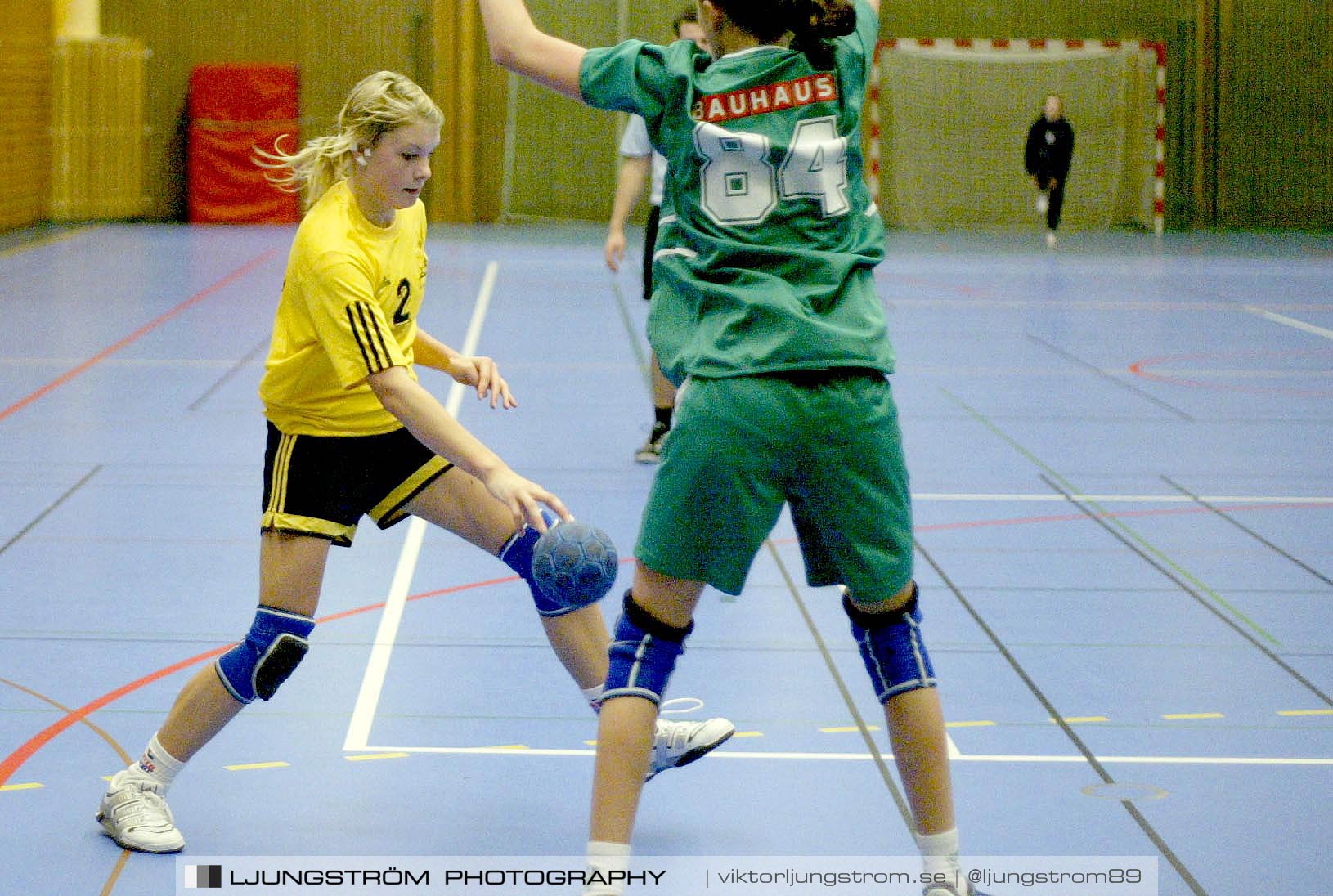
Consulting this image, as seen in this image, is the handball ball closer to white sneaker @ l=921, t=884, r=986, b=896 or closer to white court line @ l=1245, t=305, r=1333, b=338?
white sneaker @ l=921, t=884, r=986, b=896

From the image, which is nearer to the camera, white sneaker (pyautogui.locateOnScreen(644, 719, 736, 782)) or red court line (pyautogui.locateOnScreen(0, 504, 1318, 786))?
white sneaker (pyautogui.locateOnScreen(644, 719, 736, 782))

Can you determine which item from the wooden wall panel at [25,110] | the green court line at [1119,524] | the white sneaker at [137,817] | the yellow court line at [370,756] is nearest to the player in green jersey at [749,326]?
the white sneaker at [137,817]

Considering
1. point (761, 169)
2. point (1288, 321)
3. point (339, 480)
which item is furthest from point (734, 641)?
point (1288, 321)

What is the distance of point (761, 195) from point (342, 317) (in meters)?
0.88

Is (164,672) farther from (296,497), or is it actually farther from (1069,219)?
(1069,219)

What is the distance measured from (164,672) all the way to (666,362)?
7.34 feet

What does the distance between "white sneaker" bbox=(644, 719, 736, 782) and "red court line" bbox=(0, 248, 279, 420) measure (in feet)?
18.3

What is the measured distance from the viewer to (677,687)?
4.19 metres

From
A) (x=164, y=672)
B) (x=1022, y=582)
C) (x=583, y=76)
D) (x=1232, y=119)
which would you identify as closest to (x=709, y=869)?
(x=583, y=76)

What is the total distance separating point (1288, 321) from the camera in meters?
12.5

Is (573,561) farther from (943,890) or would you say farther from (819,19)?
(819,19)

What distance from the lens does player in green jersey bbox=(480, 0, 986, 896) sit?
2.50 metres

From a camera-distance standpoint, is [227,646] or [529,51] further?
[227,646]

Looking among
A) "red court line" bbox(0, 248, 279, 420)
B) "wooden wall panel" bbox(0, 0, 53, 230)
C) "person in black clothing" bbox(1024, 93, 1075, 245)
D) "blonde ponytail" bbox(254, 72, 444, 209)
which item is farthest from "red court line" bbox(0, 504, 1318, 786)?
"wooden wall panel" bbox(0, 0, 53, 230)
